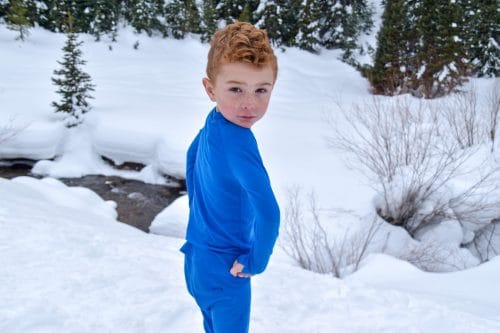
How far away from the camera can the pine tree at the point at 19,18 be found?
53.1 ft

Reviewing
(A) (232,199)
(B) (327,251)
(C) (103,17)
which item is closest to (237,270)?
(A) (232,199)

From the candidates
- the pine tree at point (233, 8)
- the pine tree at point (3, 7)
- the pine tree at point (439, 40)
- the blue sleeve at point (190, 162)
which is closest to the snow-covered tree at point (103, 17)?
the pine tree at point (3, 7)

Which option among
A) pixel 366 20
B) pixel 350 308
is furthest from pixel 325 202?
pixel 366 20

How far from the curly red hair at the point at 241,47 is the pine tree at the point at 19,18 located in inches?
747

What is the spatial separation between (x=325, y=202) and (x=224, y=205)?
23.4ft

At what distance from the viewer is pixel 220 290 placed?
1.21 m

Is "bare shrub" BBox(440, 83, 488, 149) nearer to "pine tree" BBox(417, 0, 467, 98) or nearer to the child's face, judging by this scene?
"pine tree" BBox(417, 0, 467, 98)

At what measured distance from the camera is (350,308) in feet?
7.91

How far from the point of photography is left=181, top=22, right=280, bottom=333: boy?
0.99 m

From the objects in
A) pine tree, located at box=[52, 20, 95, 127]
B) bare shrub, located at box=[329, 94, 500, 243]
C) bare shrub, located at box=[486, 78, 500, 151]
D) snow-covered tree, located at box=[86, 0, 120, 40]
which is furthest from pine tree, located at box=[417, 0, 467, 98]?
snow-covered tree, located at box=[86, 0, 120, 40]

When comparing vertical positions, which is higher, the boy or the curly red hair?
the curly red hair

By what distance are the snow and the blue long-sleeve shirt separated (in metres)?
1.14

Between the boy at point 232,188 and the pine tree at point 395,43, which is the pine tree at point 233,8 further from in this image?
the boy at point 232,188

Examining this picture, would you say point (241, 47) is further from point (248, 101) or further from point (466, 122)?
point (466, 122)
